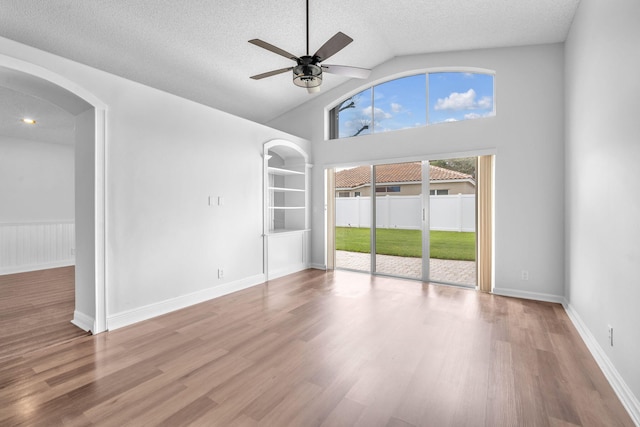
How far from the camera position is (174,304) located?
3750mm

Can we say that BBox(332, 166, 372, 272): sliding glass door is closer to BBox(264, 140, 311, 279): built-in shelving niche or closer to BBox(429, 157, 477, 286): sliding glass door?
BBox(264, 140, 311, 279): built-in shelving niche

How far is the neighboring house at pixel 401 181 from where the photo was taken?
4.86 m

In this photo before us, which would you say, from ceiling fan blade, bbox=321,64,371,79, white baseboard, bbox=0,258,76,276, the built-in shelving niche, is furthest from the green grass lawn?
white baseboard, bbox=0,258,76,276

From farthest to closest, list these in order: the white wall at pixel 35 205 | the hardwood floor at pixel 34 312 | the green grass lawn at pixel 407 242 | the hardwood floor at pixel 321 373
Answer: the white wall at pixel 35 205 → the green grass lawn at pixel 407 242 → the hardwood floor at pixel 34 312 → the hardwood floor at pixel 321 373

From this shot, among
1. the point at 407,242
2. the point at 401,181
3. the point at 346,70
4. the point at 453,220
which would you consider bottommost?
the point at 407,242

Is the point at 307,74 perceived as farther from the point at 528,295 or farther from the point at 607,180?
the point at 528,295

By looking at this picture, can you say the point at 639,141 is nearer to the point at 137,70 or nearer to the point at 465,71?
the point at 465,71

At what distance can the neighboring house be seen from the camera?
4.86 meters

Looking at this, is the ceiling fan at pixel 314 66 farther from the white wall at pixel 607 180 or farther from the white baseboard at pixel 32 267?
the white baseboard at pixel 32 267

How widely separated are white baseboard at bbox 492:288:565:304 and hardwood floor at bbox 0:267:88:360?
5373mm

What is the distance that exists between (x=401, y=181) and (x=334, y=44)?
10.3ft

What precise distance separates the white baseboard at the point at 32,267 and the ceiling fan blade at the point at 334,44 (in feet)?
22.2

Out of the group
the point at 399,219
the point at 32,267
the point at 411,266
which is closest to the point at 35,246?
the point at 32,267

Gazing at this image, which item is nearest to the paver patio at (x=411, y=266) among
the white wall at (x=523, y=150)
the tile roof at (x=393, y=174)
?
the white wall at (x=523, y=150)
